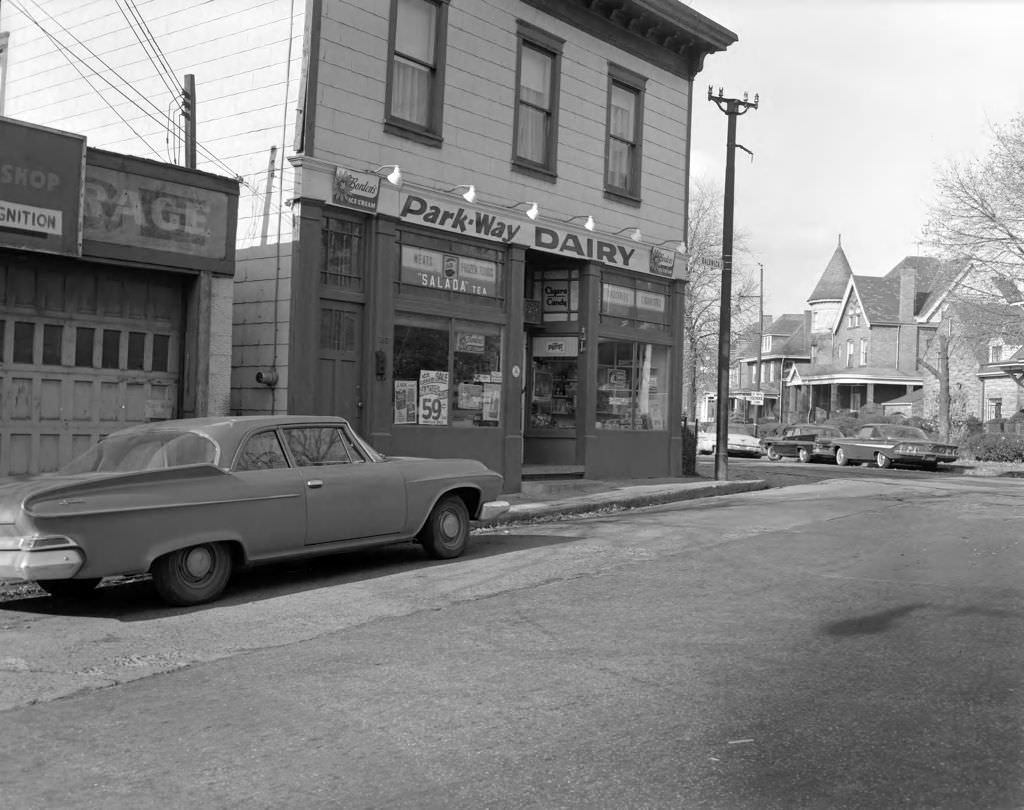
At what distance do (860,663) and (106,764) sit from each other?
13.4 feet

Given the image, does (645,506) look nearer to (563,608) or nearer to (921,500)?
(921,500)

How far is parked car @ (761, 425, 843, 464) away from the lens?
37.4 m

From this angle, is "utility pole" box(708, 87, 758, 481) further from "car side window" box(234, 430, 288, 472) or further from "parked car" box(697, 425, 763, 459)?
"parked car" box(697, 425, 763, 459)

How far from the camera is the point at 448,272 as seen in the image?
52.6 ft

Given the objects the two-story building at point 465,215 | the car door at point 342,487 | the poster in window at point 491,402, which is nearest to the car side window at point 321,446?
the car door at point 342,487

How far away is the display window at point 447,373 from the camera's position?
15336mm

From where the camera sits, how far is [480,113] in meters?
16.3

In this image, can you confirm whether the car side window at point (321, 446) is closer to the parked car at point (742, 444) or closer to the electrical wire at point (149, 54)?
the electrical wire at point (149, 54)

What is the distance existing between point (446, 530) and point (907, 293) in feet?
173

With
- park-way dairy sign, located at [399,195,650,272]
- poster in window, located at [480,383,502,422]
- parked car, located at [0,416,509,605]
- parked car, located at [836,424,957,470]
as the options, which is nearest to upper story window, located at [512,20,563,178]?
park-way dairy sign, located at [399,195,650,272]

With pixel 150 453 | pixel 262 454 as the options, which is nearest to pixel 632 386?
pixel 262 454

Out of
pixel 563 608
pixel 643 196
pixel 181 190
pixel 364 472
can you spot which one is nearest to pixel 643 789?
pixel 563 608

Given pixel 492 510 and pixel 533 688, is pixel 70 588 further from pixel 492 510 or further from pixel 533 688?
pixel 533 688

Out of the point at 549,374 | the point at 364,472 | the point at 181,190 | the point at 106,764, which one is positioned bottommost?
the point at 106,764
